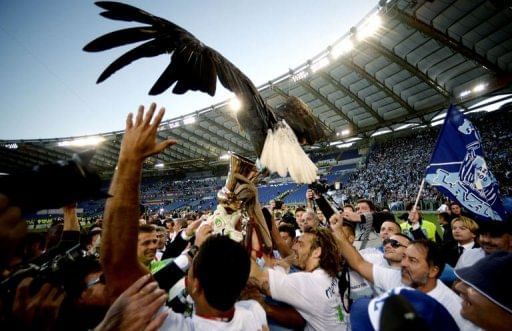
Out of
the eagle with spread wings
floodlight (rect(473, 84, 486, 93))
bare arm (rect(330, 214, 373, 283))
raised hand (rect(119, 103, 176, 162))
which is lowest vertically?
bare arm (rect(330, 214, 373, 283))

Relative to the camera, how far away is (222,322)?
4.18ft

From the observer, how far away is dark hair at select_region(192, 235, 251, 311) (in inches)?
48.0

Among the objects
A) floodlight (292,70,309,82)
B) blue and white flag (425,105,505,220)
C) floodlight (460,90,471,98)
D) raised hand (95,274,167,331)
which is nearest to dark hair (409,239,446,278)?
blue and white flag (425,105,505,220)

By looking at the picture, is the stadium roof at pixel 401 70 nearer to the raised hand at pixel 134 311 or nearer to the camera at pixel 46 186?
the raised hand at pixel 134 311

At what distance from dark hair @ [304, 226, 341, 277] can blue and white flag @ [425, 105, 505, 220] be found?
2.37 meters

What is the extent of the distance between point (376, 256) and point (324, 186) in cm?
151

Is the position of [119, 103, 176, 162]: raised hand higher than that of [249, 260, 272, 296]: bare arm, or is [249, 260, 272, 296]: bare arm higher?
[119, 103, 176, 162]: raised hand

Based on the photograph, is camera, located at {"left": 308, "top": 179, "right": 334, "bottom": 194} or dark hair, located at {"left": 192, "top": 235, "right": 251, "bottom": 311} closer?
Result: dark hair, located at {"left": 192, "top": 235, "right": 251, "bottom": 311}

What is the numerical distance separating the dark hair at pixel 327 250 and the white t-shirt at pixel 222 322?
0.92 m

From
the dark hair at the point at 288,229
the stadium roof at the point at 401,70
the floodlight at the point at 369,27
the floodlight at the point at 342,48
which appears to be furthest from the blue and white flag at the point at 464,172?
the floodlight at the point at 342,48

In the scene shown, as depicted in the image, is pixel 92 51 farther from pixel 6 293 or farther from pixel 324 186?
pixel 324 186

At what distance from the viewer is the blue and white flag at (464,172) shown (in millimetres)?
3680

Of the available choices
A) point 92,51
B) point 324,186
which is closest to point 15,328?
point 92,51

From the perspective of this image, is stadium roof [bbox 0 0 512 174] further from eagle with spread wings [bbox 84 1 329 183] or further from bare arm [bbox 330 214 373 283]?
bare arm [bbox 330 214 373 283]
